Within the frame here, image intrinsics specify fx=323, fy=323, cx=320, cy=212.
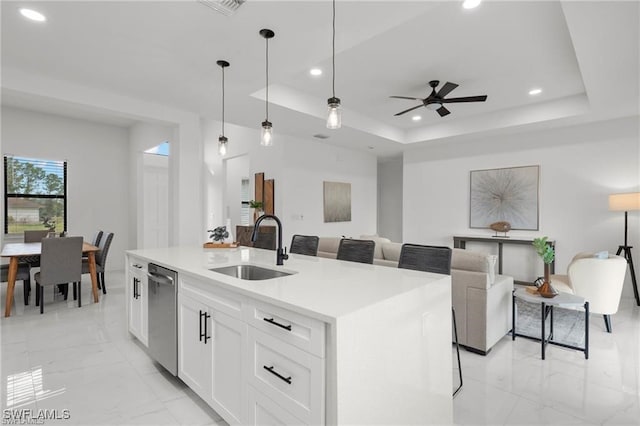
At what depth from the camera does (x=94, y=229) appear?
654 cm

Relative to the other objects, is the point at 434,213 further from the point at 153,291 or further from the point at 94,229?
the point at 94,229

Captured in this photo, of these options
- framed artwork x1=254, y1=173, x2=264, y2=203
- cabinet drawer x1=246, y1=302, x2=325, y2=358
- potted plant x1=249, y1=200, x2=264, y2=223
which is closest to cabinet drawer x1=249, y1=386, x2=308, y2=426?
cabinet drawer x1=246, y1=302, x2=325, y2=358

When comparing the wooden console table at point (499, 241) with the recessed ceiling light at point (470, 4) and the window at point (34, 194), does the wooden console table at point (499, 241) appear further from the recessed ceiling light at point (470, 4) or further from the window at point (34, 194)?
the window at point (34, 194)

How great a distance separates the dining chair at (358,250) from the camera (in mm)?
2648

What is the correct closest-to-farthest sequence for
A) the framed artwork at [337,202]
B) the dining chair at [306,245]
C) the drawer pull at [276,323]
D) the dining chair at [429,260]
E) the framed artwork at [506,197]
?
the drawer pull at [276,323]
the dining chair at [429,260]
the dining chair at [306,245]
the framed artwork at [506,197]
the framed artwork at [337,202]

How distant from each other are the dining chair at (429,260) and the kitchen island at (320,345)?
0.37 metres

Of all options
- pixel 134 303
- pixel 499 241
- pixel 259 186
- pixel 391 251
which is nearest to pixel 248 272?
pixel 134 303

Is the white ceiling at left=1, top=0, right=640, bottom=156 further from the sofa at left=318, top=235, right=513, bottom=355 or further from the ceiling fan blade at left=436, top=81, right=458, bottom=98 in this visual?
the sofa at left=318, top=235, right=513, bottom=355

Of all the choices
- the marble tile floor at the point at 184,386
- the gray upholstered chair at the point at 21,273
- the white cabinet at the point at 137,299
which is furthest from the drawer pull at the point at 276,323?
the gray upholstered chair at the point at 21,273

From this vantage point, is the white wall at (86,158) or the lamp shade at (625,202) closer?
the lamp shade at (625,202)

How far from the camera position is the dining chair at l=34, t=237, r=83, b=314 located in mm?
3799

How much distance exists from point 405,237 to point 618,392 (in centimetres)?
504

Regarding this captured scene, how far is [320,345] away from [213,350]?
2.93 feet

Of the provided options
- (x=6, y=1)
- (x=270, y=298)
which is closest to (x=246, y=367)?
(x=270, y=298)
